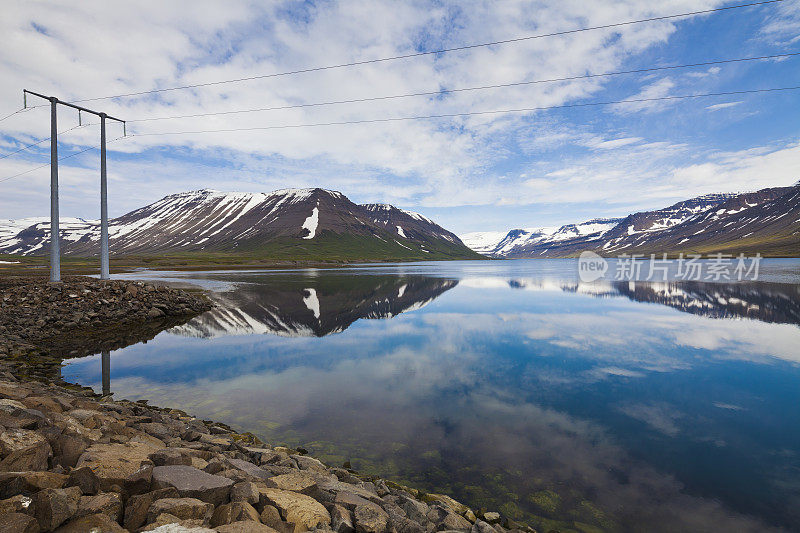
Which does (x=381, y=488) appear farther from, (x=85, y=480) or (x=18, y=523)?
(x=18, y=523)

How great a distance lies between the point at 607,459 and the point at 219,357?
65.2 ft

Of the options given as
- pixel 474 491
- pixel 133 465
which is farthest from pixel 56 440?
pixel 474 491

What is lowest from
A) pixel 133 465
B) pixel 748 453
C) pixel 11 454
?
pixel 748 453

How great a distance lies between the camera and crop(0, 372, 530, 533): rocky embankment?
5336mm

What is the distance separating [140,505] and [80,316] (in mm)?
31982

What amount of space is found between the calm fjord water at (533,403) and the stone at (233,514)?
482 cm

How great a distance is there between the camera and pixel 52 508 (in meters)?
4.99

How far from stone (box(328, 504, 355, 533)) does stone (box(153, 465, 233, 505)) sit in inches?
72.9

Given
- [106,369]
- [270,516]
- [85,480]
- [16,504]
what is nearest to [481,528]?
[270,516]

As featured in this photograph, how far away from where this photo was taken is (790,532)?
25.8ft

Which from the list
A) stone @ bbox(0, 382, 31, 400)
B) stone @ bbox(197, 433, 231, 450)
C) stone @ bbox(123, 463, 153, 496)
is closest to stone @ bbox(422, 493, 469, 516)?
stone @ bbox(197, 433, 231, 450)

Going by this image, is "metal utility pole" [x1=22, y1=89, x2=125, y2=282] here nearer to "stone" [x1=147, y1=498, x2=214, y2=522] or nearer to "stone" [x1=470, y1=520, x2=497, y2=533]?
"stone" [x1=147, y1=498, x2=214, y2=522]

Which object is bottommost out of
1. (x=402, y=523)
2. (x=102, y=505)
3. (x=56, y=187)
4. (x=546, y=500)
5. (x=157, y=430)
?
(x=546, y=500)

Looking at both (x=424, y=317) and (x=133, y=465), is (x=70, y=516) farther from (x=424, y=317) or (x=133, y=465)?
(x=424, y=317)
